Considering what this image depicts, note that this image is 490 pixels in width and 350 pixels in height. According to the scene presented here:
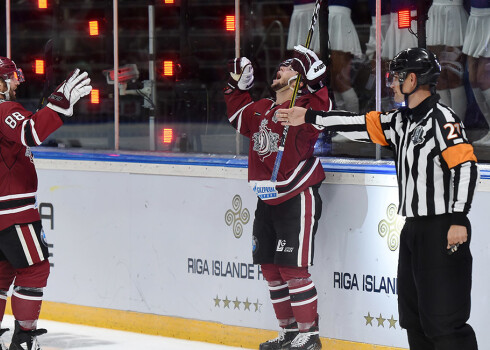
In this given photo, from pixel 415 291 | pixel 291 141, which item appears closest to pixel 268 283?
pixel 291 141

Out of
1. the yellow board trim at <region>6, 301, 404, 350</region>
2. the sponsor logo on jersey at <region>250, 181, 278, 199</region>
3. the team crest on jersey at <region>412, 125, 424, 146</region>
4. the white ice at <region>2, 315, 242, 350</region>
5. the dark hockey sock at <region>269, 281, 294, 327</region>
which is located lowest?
the white ice at <region>2, 315, 242, 350</region>

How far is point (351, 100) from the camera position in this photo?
5.07 m

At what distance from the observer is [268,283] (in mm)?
4863

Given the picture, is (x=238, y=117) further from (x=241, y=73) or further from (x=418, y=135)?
(x=418, y=135)

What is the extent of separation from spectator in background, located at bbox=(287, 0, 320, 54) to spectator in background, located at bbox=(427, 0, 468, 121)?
63 cm

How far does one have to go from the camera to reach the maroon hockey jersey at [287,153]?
4.70 meters

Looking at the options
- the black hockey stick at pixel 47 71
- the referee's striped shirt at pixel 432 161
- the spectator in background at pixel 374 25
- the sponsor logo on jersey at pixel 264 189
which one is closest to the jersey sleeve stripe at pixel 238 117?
the sponsor logo on jersey at pixel 264 189

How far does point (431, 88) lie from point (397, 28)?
112 cm

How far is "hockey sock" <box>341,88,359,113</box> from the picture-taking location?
16.5ft

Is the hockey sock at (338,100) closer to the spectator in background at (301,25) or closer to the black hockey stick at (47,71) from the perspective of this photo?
the spectator in background at (301,25)

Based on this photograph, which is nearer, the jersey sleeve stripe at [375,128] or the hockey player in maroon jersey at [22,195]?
the jersey sleeve stripe at [375,128]

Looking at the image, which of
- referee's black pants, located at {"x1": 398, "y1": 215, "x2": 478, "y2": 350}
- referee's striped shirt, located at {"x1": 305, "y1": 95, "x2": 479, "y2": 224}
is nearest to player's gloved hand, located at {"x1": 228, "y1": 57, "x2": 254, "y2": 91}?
referee's striped shirt, located at {"x1": 305, "y1": 95, "x2": 479, "y2": 224}

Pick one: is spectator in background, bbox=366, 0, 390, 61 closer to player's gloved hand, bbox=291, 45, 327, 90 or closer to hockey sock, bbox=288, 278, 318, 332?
player's gloved hand, bbox=291, 45, 327, 90

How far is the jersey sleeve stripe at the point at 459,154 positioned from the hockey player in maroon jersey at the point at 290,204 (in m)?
1.09
